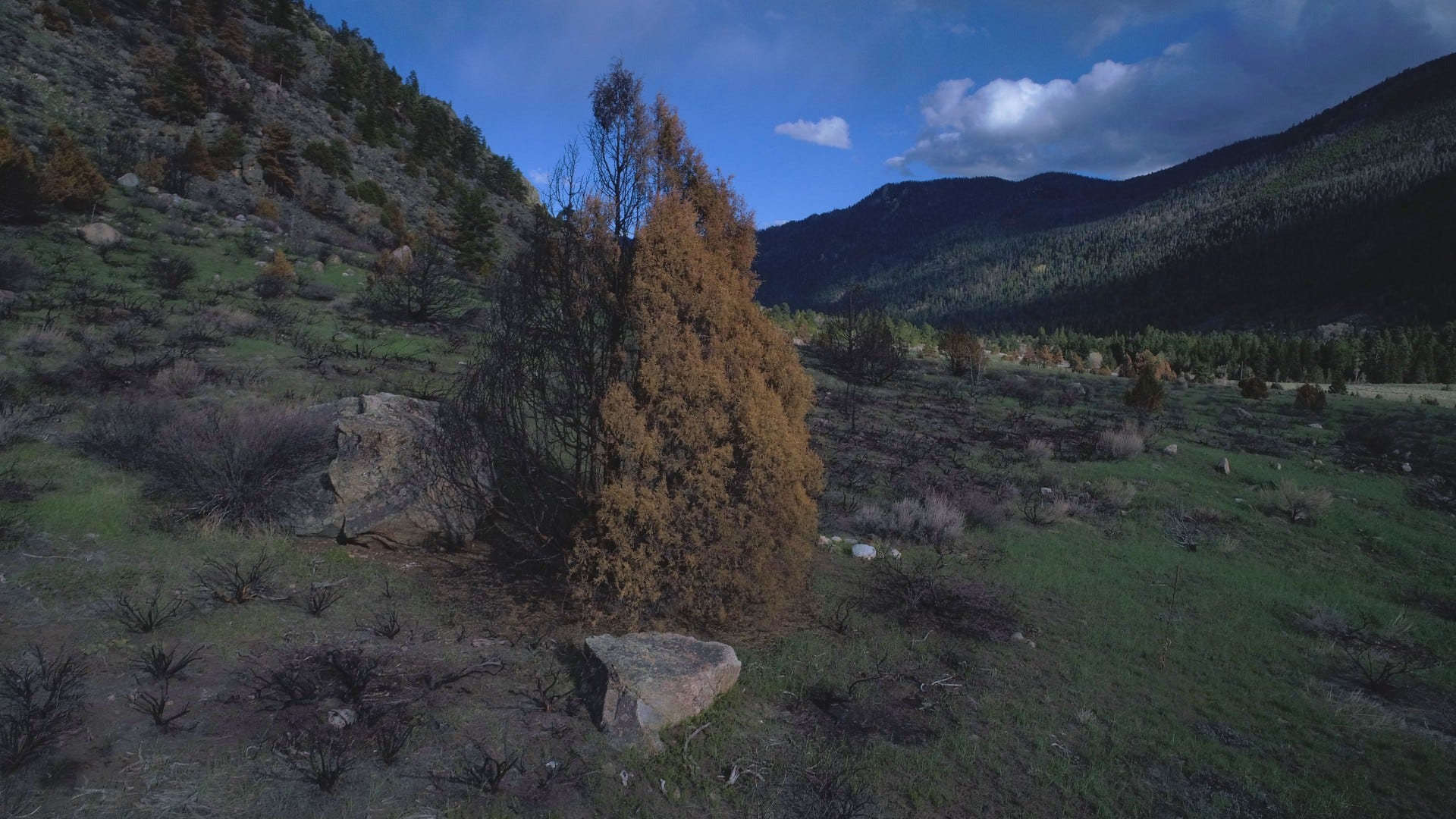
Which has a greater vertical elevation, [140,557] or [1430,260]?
[1430,260]

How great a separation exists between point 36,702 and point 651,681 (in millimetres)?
4261

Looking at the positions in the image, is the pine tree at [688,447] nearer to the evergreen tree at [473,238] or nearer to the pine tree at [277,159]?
the evergreen tree at [473,238]

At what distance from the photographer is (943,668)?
627 cm

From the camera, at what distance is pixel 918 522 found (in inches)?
423

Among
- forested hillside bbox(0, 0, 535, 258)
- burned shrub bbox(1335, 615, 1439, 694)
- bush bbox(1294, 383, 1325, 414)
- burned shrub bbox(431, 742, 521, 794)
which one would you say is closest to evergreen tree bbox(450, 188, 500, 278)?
forested hillside bbox(0, 0, 535, 258)

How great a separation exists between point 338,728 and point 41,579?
406 centimetres

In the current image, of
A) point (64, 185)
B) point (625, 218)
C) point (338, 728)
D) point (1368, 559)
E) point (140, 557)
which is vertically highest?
point (64, 185)

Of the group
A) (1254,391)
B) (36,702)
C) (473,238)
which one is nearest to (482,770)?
(36,702)

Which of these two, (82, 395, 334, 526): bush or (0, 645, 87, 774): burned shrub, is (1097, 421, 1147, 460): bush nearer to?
(82, 395, 334, 526): bush

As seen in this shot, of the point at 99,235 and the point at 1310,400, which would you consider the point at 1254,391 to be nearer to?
the point at 1310,400

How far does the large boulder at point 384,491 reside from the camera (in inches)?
297

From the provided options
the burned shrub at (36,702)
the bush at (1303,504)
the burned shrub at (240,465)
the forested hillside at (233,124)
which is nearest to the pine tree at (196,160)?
the forested hillside at (233,124)

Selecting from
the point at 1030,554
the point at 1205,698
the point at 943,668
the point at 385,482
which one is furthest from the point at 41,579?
the point at 1030,554

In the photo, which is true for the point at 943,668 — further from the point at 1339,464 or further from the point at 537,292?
the point at 1339,464
